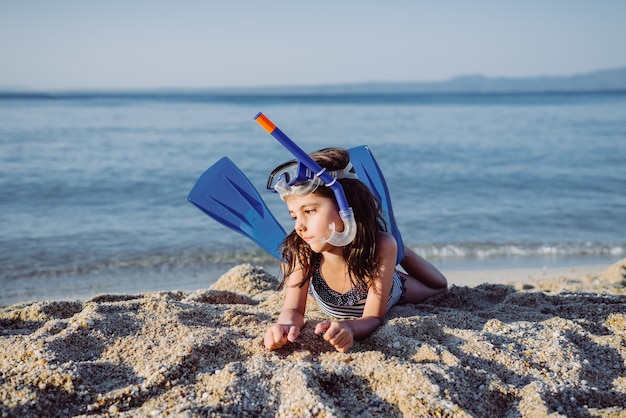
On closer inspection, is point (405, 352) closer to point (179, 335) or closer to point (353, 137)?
point (179, 335)

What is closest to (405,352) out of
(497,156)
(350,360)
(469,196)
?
(350,360)

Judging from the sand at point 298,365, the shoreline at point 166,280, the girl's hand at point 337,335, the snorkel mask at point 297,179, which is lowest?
the shoreline at point 166,280

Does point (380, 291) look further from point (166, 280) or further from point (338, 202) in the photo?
point (166, 280)

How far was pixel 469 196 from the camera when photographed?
972 centimetres

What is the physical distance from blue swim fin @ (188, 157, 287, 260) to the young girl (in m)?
0.57

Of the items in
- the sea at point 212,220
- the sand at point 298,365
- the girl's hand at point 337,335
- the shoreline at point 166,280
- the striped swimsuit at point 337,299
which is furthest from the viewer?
the sea at point 212,220

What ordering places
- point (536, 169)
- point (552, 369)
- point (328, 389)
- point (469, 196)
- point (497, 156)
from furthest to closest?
point (497, 156)
point (536, 169)
point (469, 196)
point (552, 369)
point (328, 389)

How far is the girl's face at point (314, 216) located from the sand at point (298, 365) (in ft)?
1.61

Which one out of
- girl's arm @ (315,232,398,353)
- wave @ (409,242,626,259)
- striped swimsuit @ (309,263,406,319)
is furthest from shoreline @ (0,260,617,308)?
girl's arm @ (315,232,398,353)

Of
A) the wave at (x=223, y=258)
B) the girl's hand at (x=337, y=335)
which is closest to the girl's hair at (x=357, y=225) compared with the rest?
the girl's hand at (x=337, y=335)

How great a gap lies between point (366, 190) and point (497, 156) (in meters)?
11.6

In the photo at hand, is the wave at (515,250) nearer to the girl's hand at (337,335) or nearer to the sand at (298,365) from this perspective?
the sand at (298,365)

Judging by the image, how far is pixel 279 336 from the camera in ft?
9.28

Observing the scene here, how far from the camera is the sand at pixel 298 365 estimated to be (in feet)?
7.69
